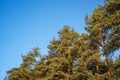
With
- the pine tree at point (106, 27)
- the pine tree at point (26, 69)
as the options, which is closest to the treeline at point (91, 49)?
the pine tree at point (106, 27)

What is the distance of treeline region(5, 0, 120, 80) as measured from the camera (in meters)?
20.3

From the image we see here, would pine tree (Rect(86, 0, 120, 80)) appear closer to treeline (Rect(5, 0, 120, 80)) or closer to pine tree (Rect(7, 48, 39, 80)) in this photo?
treeline (Rect(5, 0, 120, 80))

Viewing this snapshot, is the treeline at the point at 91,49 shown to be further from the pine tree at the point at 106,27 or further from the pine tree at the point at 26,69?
the pine tree at the point at 26,69

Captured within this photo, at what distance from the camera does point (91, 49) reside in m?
28.5

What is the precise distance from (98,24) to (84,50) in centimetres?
576

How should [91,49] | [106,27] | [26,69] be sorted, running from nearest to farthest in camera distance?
1. [106,27]
2. [91,49]
3. [26,69]

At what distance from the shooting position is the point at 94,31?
2712cm

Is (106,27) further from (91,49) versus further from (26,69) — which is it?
(26,69)

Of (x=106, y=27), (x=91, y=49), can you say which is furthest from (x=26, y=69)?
(x=106, y=27)

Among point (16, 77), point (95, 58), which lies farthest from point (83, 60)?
point (16, 77)

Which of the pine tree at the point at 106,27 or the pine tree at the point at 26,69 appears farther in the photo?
the pine tree at the point at 26,69

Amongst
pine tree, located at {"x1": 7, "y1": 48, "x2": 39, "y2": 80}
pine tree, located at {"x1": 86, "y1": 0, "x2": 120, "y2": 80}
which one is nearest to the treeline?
pine tree, located at {"x1": 86, "y1": 0, "x2": 120, "y2": 80}

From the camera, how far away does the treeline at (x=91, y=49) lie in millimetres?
20344

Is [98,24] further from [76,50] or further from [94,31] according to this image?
[76,50]
